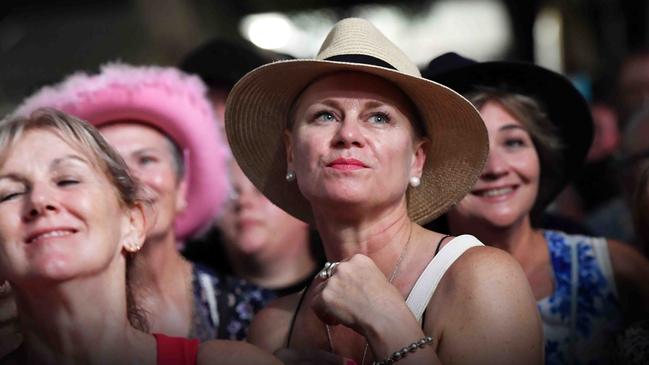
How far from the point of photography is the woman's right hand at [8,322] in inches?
121

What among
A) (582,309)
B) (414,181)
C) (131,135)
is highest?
(131,135)

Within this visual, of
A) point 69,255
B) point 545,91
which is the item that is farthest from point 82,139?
point 545,91

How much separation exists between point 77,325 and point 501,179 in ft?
5.77

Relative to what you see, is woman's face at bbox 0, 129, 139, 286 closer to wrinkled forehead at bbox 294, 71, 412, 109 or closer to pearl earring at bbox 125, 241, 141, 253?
pearl earring at bbox 125, 241, 141, 253

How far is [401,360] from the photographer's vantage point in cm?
275

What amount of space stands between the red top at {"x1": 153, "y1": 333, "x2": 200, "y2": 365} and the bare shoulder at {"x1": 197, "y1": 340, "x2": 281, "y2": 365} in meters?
0.02

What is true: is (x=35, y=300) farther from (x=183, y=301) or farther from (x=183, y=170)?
(x=183, y=170)

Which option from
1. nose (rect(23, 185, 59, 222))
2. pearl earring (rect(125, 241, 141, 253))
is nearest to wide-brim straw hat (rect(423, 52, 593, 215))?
pearl earring (rect(125, 241, 141, 253))

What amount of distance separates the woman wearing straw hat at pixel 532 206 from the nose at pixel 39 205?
1591 millimetres

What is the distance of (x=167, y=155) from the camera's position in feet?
14.3

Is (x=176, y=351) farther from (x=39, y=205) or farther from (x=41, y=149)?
(x=41, y=149)

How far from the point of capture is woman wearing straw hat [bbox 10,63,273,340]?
4082 millimetres

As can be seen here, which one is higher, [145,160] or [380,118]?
[145,160]

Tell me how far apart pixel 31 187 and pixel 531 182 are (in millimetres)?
1944
